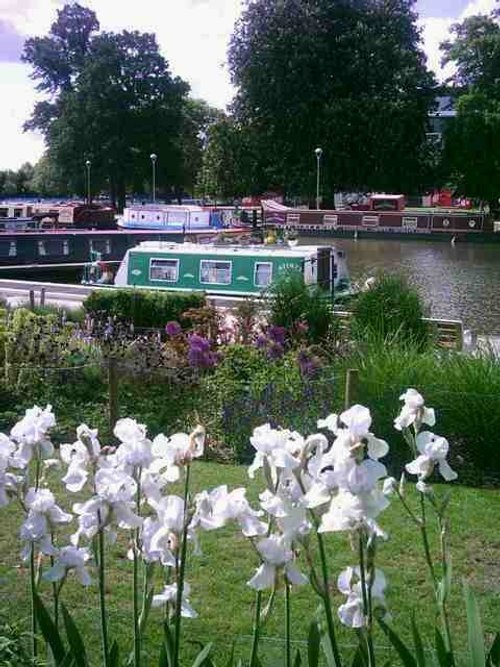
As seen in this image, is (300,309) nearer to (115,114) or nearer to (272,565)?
(272,565)

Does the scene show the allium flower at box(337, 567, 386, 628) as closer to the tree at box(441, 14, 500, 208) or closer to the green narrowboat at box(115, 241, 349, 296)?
the green narrowboat at box(115, 241, 349, 296)

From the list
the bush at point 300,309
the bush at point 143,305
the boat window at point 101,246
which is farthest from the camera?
the boat window at point 101,246

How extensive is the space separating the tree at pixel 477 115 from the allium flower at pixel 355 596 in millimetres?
53518

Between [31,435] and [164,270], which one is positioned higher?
[31,435]

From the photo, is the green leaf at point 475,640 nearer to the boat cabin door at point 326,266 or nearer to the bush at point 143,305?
the bush at point 143,305

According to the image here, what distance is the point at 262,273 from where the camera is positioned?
18.9m

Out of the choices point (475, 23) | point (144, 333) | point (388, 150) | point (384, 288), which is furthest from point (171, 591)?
point (475, 23)

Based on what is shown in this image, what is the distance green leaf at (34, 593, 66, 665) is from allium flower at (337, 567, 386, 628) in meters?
0.84

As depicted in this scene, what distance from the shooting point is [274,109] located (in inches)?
2228

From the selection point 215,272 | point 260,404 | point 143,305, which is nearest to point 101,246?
point 215,272

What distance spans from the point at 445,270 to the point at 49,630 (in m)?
32.8

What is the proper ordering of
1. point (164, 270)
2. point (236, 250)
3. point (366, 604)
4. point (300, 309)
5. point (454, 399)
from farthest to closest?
point (164, 270) < point (236, 250) < point (300, 309) < point (454, 399) < point (366, 604)

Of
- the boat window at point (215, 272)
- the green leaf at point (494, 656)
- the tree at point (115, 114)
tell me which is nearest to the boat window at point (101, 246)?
the boat window at point (215, 272)

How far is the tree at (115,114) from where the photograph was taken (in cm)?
6831
